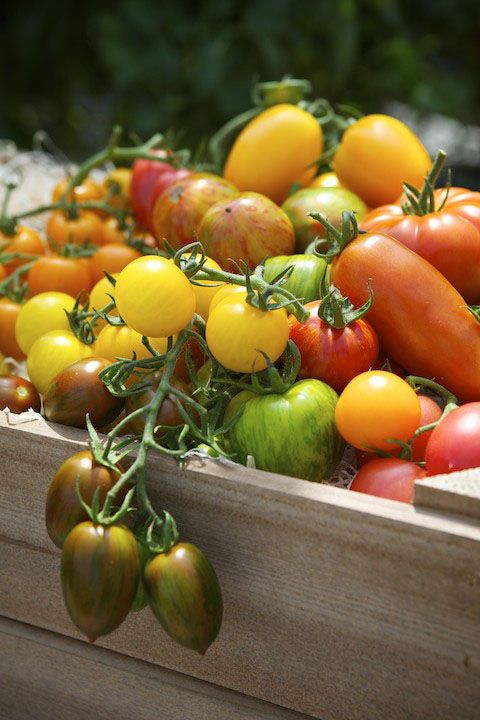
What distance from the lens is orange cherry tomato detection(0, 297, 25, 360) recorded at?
50.3 inches

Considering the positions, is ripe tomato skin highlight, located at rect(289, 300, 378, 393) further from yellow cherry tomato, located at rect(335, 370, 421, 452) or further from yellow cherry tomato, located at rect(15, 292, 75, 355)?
yellow cherry tomato, located at rect(15, 292, 75, 355)

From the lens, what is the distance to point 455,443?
2.76 feet

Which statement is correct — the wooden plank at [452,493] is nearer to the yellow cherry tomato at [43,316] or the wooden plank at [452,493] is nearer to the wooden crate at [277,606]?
the wooden crate at [277,606]

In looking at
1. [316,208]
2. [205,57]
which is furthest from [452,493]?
[205,57]

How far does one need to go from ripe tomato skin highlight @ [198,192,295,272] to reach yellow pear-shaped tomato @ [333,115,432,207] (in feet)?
0.77

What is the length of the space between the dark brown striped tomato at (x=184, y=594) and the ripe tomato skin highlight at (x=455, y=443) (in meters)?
0.24

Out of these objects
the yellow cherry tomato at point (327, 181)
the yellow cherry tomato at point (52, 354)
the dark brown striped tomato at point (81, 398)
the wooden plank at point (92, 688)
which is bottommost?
the wooden plank at point (92, 688)

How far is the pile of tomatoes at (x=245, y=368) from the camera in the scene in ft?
2.62

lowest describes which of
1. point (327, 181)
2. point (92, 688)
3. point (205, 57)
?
point (92, 688)

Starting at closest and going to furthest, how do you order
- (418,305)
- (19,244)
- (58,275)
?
(418,305) < (58,275) < (19,244)

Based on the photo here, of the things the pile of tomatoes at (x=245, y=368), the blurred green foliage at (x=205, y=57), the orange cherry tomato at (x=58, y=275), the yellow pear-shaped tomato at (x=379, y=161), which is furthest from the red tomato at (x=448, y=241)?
the blurred green foliage at (x=205, y=57)

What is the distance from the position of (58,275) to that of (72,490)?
22.8 inches

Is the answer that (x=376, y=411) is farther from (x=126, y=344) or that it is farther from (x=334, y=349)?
(x=126, y=344)

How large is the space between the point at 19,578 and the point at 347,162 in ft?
2.47
